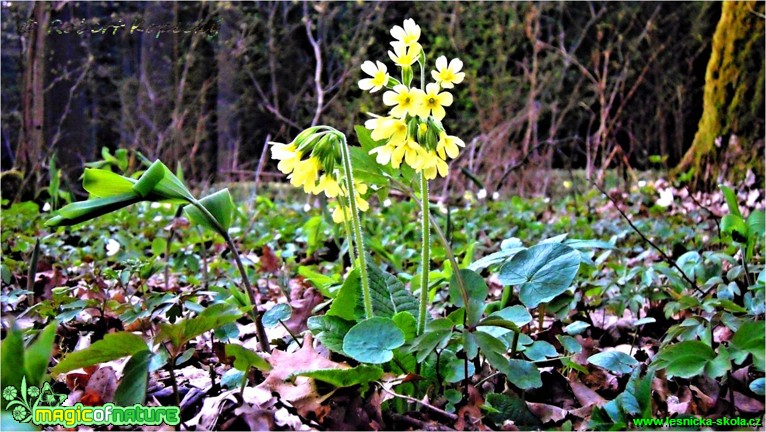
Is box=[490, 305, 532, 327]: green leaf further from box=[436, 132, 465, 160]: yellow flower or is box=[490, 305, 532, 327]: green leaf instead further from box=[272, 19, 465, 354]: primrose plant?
box=[436, 132, 465, 160]: yellow flower

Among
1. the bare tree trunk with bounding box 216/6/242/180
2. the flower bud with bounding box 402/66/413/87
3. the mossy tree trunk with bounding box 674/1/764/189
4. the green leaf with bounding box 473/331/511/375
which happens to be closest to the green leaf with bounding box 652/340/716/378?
the green leaf with bounding box 473/331/511/375

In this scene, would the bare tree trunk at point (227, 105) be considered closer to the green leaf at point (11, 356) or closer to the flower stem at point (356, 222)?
the flower stem at point (356, 222)

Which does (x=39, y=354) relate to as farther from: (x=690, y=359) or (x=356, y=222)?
(x=690, y=359)


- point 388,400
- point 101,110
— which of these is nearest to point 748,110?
point 388,400

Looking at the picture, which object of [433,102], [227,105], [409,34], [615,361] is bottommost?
[227,105]

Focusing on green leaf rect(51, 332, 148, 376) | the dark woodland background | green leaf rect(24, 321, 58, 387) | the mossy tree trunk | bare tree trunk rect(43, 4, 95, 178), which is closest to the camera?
green leaf rect(24, 321, 58, 387)

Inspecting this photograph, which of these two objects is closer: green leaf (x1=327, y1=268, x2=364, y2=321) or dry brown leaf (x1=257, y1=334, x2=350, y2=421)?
dry brown leaf (x1=257, y1=334, x2=350, y2=421)

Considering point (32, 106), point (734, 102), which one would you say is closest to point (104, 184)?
point (32, 106)
